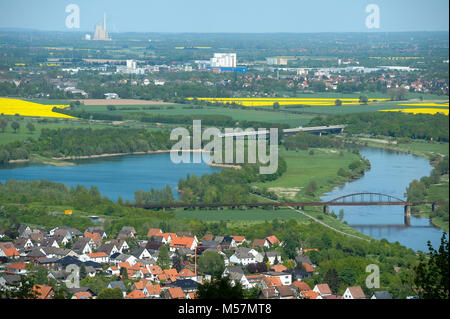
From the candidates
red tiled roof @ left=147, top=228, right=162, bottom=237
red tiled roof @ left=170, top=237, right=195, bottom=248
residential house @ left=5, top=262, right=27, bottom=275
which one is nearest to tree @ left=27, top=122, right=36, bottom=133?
red tiled roof @ left=147, top=228, right=162, bottom=237

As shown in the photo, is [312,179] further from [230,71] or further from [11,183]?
[230,71]

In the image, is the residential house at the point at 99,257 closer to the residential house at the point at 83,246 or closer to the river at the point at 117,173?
the residential house at the point at 83,246

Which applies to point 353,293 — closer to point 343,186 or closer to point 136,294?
point 136,294

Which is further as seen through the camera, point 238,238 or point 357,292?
point 238,238

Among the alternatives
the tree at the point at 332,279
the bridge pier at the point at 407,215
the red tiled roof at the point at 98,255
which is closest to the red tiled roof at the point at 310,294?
the tree at the point at 332,279

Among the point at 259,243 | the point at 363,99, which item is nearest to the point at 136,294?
the point at 259,243
